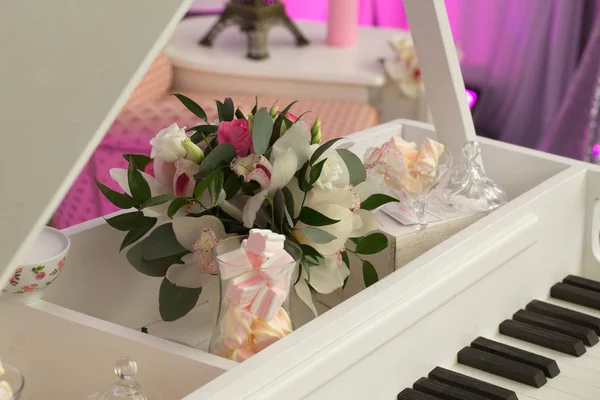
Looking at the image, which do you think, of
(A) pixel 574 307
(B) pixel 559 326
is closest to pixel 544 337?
(B) pixel 559 326

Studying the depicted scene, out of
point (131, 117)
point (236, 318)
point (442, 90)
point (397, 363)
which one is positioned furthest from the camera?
point (131, 117)

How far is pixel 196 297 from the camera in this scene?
1195 mm

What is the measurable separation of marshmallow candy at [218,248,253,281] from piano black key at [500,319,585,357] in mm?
511

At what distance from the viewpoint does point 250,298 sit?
1066mm

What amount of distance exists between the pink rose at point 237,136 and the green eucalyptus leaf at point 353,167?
0.14m

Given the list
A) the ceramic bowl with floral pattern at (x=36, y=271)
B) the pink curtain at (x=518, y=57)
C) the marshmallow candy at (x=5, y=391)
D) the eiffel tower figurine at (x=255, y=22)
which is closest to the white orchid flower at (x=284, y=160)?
the ceramic bowl with floral pattern at (x=36, y=271)

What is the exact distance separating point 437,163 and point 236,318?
57 cm

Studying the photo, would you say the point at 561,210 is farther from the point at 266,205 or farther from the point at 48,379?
the point at 48,379

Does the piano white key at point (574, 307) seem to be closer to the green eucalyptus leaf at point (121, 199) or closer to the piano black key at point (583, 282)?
the piano black key at point (583, 282)

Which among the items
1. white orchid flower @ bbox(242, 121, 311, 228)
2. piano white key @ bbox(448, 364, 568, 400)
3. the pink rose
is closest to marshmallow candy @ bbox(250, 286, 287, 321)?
white orchid flower @ bbox(242, 121, 311, 228)

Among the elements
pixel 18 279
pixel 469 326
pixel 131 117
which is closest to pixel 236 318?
pixel 18 279

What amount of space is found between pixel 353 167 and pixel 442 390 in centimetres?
30

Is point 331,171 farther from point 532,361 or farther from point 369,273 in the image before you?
point 532,361

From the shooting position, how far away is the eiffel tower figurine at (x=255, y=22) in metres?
3.57
